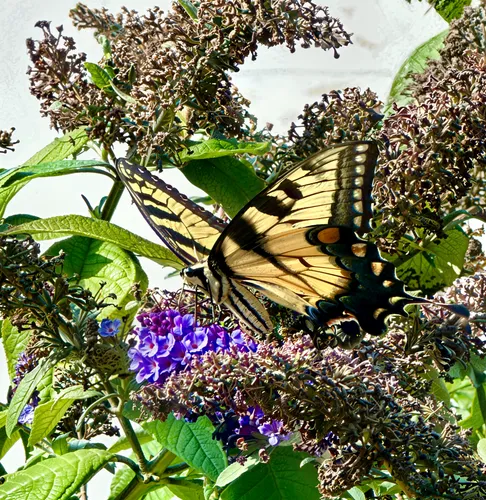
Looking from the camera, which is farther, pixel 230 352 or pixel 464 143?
pixel 464 143

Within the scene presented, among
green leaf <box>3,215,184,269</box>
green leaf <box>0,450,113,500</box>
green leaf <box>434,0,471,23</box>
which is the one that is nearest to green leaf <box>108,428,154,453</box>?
green leaf <box>0,450,113,500</box>

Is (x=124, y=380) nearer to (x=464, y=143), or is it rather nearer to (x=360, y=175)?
(x=360, y=175)

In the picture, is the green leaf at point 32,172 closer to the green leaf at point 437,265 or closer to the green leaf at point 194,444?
the green leaf at point 194,444

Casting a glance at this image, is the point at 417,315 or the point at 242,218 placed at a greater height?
the point at 242,218

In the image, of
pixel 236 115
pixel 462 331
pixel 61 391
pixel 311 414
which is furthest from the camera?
pixel 236 115

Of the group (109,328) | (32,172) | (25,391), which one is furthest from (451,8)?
(25,391)

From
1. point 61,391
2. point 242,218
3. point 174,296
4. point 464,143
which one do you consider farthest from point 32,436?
point 464,143

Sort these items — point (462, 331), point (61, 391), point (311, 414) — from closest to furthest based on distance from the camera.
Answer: point (311, 414)
point (462, 331)
point (61, 391)

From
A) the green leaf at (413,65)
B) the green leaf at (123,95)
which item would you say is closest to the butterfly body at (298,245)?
the green leaf at (123,95)
